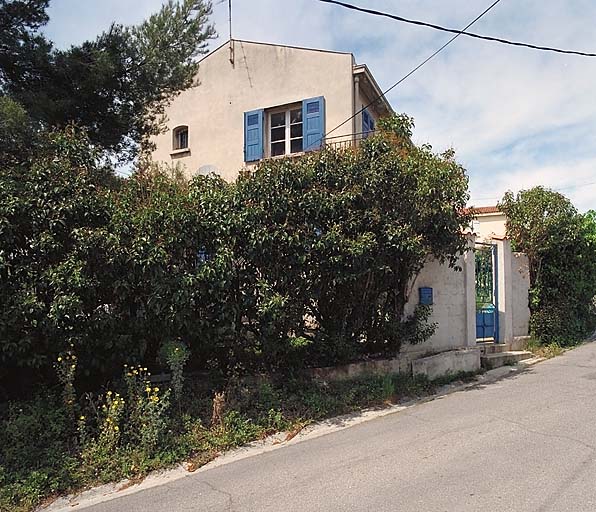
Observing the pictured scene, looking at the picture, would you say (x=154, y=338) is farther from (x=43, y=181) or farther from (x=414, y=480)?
(x=414, y=480)

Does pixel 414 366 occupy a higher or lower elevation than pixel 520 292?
lower

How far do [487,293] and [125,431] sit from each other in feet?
28.1

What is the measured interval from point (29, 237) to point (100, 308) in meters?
1.03

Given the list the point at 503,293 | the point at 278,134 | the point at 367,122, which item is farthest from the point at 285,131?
the point at 503,293

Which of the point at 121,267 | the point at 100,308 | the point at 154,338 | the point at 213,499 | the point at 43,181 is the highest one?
the point at 43,181

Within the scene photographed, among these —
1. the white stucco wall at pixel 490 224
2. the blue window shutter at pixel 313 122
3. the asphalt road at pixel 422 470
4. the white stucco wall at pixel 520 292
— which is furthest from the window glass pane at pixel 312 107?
the white stucco wall at pixel 490 224

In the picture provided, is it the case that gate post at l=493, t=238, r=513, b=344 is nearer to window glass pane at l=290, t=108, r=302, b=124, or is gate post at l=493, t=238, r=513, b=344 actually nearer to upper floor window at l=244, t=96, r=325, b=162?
upper floor window at l=244, t=96, r=325, b=162

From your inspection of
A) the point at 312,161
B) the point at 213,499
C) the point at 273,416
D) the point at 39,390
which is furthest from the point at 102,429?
the point at 312,161

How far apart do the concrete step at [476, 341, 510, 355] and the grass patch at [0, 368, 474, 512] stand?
17.1 ft

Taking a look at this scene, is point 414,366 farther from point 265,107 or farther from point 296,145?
point 265,107

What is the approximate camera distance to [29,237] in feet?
16.7

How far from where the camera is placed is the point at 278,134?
14.1m

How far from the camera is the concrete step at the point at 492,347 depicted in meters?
10.7

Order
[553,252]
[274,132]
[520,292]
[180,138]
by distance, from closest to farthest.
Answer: [520,292] → [553,252] → [274,132] → [180,138]
